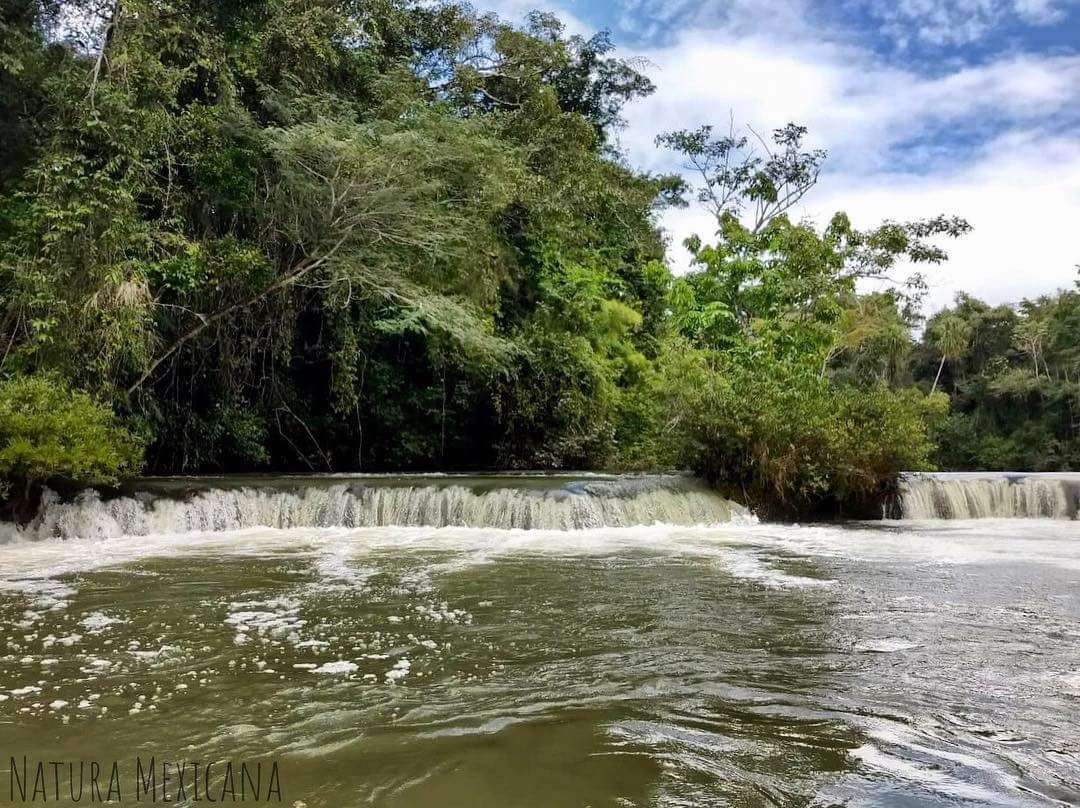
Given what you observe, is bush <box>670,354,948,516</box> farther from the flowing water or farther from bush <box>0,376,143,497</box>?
bush <box>0,376,143,497</box>

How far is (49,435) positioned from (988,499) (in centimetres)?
1434

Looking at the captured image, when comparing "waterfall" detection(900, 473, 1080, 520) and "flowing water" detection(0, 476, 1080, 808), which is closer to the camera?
"flowing water" detection(0, 476, 1080, 808)

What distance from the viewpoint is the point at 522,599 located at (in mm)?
6223

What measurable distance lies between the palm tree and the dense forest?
16.7m

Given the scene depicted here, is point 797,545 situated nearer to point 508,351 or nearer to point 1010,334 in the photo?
point 508,351

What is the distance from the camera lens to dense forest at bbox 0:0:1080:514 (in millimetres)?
11102

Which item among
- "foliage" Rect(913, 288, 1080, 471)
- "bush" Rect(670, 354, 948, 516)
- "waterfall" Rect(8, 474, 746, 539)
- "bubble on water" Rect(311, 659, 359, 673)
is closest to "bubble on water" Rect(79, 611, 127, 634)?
"bubble on water" Rect(311, 659, 359, 673)

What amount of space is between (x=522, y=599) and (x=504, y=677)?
6.88 ft

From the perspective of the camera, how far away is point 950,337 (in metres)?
34.8

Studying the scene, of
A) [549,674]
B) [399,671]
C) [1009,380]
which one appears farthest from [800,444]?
[1009,380]

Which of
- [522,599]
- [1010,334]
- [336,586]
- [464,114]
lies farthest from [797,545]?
[1010,334]

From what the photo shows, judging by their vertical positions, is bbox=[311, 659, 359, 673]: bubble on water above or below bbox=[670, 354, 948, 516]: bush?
below

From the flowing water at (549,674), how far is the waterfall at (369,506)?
1.69 m

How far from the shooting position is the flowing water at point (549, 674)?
2914mm
